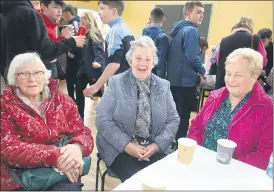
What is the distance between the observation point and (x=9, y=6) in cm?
145

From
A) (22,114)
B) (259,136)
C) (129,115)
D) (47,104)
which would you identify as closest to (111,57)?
(129,115)

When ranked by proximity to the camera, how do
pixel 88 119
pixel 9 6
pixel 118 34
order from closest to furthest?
pixel 9 6 → pixel 118 34 → pixel 88 119

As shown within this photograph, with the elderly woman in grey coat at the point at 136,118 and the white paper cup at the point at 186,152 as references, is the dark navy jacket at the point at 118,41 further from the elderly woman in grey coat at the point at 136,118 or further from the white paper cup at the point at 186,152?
the white paper cup at the point at 186,152

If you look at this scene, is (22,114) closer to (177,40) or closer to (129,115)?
(129,115)

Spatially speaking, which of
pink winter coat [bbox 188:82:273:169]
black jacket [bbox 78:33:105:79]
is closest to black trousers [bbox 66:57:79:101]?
Answer: black jacket [bbox 78:33:105:79]

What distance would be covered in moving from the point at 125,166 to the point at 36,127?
1.93ft

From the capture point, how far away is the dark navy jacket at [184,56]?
244 centimetres

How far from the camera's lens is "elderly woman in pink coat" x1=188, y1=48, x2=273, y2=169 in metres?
1.33

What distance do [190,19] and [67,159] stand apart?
76.2 inches

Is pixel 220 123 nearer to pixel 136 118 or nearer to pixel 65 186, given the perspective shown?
pixel 136 118

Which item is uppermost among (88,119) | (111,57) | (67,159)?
(111,57)

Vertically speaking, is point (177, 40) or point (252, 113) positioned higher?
point (177, 40)

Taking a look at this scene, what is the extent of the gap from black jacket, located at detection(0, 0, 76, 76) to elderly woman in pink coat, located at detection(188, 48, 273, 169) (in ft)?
3.94

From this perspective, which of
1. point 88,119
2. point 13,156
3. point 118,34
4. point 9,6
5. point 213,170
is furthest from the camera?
point 88,119
